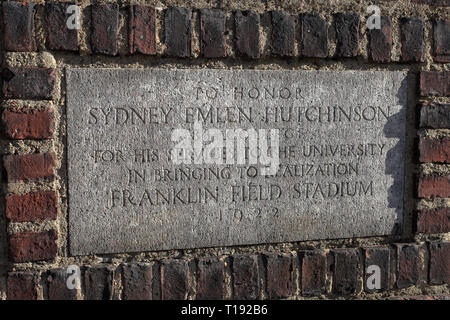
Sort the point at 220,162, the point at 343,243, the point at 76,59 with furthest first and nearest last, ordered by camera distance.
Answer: the point at 343,243
the point at 220,162
the point at 76,59

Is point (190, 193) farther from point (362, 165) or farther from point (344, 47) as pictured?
point (344, 47)

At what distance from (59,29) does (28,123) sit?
347 millimetres

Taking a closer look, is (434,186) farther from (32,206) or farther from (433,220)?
(32,206)

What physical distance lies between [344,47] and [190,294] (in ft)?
3.72

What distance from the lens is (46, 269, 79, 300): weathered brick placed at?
5.79 feet

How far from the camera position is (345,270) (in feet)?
6.53

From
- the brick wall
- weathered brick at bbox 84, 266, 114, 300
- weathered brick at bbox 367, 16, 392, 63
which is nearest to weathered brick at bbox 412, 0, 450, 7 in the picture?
the brick wall

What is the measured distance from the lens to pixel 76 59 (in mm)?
1778

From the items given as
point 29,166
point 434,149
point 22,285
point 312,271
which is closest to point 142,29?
point 29,166

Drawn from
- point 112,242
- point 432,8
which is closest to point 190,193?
point 112,242

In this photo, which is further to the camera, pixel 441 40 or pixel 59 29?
pixel 441 40

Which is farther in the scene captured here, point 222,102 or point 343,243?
point 343,243

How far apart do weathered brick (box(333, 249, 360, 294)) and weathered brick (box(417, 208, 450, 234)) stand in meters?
0.31

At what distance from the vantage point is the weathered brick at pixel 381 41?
6.46ft
